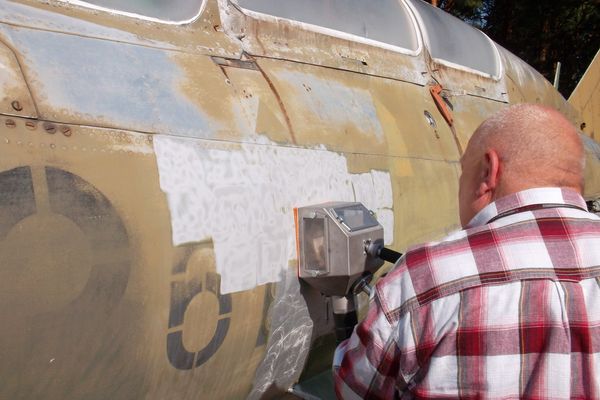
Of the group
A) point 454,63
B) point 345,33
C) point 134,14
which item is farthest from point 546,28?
point 134,14

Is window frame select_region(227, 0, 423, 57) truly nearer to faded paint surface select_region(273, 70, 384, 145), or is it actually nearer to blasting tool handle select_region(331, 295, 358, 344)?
faded paint surface select_region(273, 70, 384, 145)

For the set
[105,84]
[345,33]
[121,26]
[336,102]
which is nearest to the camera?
[105,84]

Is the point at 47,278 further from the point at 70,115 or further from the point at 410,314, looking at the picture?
the point at 410,314

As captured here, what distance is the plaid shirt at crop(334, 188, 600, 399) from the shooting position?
125 centimetres

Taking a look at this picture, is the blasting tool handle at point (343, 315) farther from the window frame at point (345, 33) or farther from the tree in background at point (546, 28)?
the tree in background at point (546, 28)

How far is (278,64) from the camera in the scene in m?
2.25

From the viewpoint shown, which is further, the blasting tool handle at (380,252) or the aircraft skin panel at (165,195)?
the blasting tool handle at (380,252)

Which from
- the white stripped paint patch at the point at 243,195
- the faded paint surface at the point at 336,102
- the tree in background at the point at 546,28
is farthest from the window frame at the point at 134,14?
the tree in background at the point at 546,28

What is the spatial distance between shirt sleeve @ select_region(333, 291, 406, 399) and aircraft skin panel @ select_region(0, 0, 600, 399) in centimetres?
47

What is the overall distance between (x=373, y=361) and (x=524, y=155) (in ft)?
2.09

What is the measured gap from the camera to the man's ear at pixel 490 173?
146cm

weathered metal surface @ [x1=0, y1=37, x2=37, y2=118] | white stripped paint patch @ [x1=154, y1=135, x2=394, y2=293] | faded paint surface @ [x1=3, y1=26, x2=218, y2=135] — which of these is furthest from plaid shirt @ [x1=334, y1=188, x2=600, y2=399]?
weathered metal surface @ [x1=0, y1=37, x2=37, y2=118]

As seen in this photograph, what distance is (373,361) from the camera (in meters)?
1.39

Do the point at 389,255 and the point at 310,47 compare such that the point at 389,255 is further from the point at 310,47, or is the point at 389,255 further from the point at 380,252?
the point at 310,47
